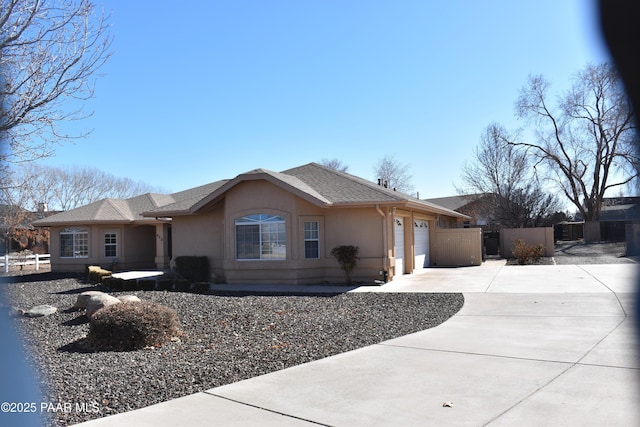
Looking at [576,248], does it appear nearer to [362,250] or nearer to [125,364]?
[362,250]

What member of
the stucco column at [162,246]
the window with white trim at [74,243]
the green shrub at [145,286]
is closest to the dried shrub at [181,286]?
the green shrub at [145,286]

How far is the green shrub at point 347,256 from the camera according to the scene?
17.7 metres

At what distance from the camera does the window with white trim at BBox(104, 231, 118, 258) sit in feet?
87.7

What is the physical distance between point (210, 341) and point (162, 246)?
18013mm

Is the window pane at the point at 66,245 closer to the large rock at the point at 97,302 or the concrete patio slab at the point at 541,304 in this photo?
the large rock at the point at 97,302

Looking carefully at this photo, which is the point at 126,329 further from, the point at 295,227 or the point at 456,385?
the point at 295,227

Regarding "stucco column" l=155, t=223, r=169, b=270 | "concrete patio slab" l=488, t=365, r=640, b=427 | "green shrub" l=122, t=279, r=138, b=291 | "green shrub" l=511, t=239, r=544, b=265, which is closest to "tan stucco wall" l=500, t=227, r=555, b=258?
"green shrub" l=511, t=239, r=544, b=265

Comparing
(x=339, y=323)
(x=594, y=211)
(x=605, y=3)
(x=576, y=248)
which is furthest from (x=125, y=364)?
(x=594, y=211)

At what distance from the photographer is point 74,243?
26953 mm

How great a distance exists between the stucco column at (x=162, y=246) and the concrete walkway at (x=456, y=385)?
19.0 meters

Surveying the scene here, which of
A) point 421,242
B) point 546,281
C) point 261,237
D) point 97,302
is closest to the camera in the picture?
point 97,302

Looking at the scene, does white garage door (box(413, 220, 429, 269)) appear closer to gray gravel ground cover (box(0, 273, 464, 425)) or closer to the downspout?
the downspout

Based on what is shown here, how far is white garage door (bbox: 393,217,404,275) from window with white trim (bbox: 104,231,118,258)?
14.8 m

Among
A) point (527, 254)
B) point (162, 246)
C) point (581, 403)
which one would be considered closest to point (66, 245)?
point (162, 246)
